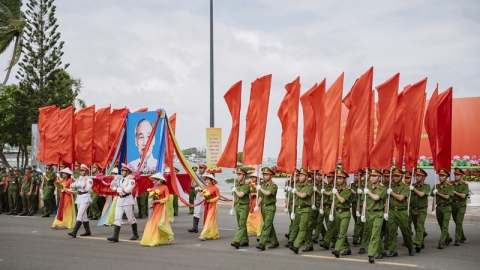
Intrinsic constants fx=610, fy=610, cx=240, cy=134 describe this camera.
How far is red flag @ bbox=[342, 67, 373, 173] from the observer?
11945mm

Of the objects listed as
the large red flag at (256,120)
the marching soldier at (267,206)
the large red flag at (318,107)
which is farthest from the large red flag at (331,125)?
the large red flag at (256,120)

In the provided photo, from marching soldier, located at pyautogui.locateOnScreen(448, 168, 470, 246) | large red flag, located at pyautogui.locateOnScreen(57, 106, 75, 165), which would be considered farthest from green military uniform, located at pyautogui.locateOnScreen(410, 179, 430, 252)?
large red flag, located at pyautogui.locateOnScreen(57, 106, 75, 165)

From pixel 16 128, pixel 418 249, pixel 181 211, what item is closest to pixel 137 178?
pixel 418 249

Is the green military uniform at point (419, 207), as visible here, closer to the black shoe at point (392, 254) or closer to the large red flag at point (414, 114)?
the large red flag at point (414, 114)

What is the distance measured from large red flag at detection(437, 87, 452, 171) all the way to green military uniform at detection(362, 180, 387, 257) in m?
2.70

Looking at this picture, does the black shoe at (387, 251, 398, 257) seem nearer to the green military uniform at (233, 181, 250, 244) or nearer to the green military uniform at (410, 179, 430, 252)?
the green military uniform at (410, 179, 430, 252)

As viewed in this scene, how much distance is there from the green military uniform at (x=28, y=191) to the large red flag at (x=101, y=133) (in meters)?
3.19

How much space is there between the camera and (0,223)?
59.3 feet

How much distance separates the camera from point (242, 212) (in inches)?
512

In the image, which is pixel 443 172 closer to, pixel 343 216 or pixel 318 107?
pixel 343 216

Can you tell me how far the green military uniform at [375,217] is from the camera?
1098 cm

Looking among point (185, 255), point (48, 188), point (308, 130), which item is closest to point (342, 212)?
point (308, 130)

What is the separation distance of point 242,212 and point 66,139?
8.05 metres

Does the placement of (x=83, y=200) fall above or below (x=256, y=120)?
below
